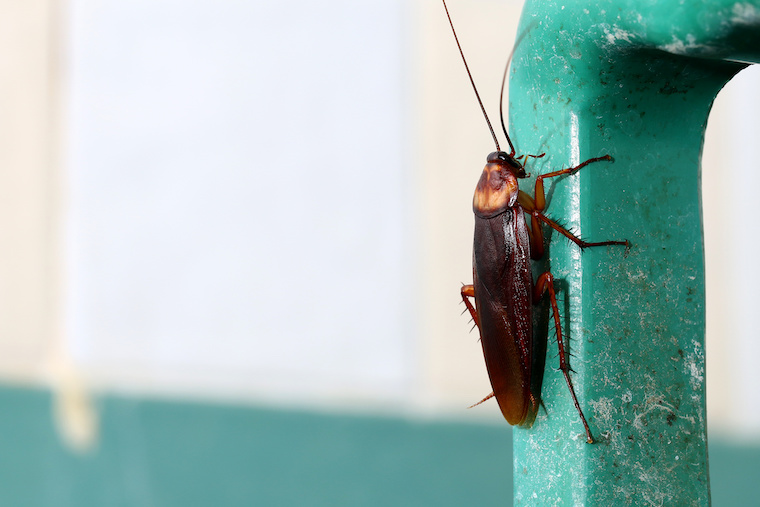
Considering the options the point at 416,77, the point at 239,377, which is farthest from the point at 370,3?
the point at 239,377

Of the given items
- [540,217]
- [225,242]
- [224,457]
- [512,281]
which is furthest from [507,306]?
[224,457]

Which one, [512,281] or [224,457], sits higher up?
[512,281]

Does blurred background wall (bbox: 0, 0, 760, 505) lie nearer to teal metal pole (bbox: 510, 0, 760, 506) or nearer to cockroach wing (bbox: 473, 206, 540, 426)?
cockroach wing (bbox: 473, 206, 540, 426)

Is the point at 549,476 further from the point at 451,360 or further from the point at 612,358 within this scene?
the point at 451,360

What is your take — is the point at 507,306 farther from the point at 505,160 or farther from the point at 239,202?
the point at 239,202

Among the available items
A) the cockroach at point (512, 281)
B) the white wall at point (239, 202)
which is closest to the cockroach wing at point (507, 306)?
the cockroach at point (512, 281)

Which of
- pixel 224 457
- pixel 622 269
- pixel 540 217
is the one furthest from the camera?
pixel 224 457

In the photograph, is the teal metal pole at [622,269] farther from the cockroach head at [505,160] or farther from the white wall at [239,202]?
the white wall at [239,202]
